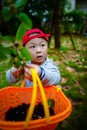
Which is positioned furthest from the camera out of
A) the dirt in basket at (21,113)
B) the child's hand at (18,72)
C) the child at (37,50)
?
the child at (37,50)


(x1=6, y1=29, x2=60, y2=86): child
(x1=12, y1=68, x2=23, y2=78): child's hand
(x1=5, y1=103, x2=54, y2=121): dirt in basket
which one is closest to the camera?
(x1=12, y1=68, x2=23, y2=78): child's hand

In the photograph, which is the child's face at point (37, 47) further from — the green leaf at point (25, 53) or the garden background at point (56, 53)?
the green leaf at point (25, 53)

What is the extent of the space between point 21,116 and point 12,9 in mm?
1059

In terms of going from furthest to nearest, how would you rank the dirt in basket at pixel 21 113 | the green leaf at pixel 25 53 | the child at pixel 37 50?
the child at pixel 37 50 < the dirt in basket at pixel 21 113 < the green leaf at pixel 25 53

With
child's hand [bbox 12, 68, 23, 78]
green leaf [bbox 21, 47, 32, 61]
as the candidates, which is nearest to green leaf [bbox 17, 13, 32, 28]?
green leaf [bbox 21, 47, 32, 61]

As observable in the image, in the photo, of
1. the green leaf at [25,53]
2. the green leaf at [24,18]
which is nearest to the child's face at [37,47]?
the green leaf at [25,53]

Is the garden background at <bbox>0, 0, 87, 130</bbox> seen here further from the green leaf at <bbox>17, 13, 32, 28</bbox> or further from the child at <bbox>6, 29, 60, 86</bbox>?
the child at <bbox>6, 29, 60, 86</bbox>

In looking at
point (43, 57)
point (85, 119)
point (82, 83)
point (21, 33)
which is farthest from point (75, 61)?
point (21, 33)

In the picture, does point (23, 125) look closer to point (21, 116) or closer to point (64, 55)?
point (21, 116)

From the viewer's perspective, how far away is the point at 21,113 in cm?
184

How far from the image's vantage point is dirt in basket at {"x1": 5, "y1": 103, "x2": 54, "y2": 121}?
178cm

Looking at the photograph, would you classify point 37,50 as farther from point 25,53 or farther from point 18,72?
point 25,53

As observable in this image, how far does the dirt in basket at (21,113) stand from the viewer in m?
1.78

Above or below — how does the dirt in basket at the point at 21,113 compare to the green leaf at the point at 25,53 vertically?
below
